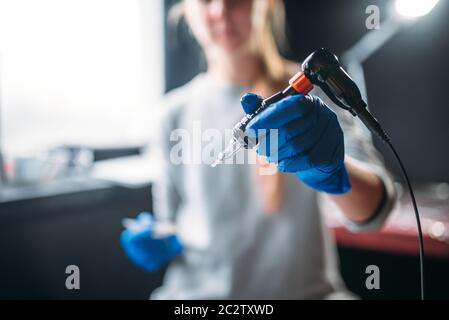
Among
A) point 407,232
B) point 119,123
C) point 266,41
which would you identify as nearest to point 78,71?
point 119,123

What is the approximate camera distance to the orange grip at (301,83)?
46cm

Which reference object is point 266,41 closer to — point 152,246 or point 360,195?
point 360,195

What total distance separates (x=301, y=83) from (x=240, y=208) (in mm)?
427

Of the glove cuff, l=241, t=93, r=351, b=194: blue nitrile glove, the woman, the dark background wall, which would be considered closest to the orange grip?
l=241, t=93, r=351, b=194: blue nitrile glove

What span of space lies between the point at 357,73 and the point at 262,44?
48cm

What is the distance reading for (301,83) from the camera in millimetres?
466

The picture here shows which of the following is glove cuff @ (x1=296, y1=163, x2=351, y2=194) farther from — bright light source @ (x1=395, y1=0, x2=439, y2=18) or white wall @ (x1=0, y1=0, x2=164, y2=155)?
white wall @ (x1=0, y1=0, x2=164, y2=155)

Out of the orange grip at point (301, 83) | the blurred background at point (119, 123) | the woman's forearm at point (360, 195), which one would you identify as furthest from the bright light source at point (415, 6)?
the orange grip at point (301, 83)

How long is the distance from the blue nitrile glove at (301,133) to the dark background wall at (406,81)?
2.31 ft

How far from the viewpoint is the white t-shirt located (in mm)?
803

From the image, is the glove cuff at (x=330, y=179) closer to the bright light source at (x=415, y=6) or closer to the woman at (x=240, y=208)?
the woman at (x=240, y=208)

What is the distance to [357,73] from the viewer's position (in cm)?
124

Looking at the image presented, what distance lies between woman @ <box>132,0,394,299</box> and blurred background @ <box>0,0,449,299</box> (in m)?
0.21

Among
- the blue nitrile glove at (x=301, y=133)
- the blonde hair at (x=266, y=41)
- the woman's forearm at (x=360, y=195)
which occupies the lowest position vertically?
the woman's forearm at (x=360, y=195)
